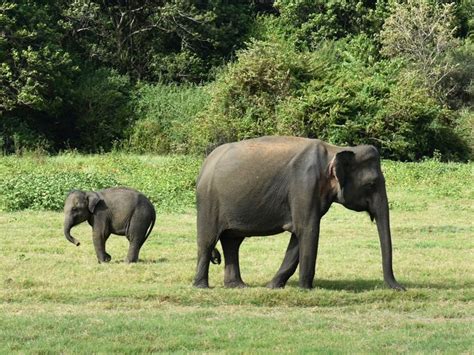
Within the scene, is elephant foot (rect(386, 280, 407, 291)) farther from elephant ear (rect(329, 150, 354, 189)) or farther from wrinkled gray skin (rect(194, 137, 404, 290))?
elephant ear (rect(329, 150, 354, 189))

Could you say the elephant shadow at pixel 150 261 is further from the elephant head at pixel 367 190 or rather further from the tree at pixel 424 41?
the tree at pixel 424 41

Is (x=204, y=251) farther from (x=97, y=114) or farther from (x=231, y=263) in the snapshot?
(x=97, y=114)

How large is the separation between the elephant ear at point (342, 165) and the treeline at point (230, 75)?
76.1ft

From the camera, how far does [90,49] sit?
45.6 meters

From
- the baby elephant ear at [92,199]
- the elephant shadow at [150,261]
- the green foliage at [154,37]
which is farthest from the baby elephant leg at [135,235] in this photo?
A: the green foliage at [154,37]

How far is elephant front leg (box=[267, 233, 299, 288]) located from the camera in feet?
40.9

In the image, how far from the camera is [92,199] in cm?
1523

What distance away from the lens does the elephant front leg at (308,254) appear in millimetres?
12156

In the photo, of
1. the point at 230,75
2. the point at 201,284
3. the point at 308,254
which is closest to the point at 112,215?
the point at 201,284

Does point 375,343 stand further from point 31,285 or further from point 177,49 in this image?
point 177,49

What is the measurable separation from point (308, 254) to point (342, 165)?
3.77ft

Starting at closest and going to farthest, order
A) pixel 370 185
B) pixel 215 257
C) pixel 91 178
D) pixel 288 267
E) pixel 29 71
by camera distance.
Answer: pixel 370 185 → pixel 288 267 → pixel 215 257 → pixel 91 178 → pixel 29 71

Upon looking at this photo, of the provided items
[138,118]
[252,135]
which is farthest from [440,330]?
[138,118]

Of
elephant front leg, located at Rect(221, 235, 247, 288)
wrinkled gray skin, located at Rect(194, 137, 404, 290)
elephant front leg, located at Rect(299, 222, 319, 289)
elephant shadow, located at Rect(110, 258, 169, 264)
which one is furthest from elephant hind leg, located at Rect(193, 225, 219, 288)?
elephant shadow, located at Rect(110, 258, 169, 264)
